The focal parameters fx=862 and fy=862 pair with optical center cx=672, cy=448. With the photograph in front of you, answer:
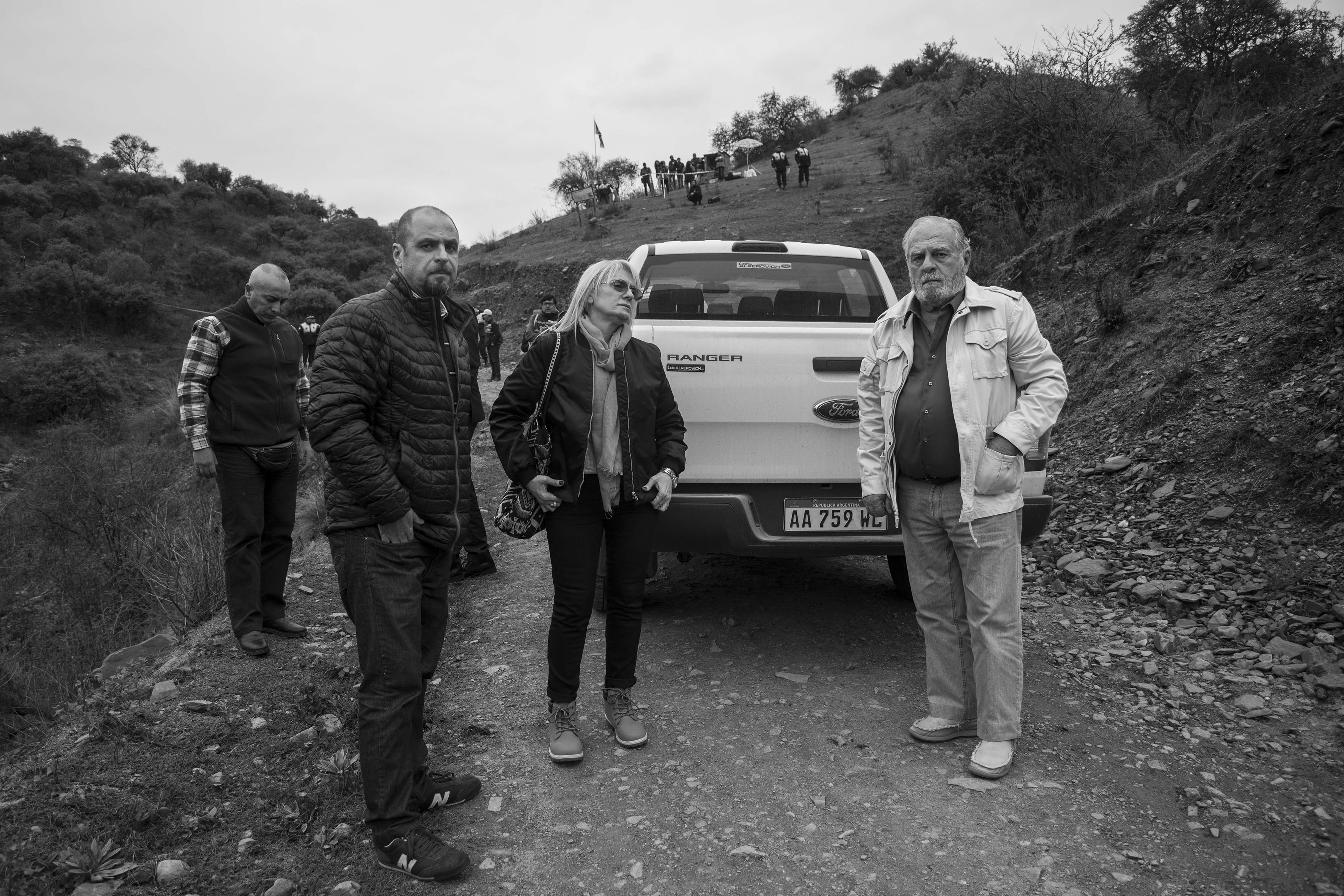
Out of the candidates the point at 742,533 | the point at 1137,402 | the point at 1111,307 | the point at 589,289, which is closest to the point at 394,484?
the point at 589,289

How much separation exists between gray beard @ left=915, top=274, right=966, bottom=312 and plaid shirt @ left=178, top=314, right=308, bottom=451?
10.0 feet

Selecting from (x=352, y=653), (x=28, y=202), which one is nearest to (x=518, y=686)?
(x=352, y=653)

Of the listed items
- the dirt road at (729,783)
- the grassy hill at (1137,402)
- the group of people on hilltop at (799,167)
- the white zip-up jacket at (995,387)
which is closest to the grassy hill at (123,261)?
the grassy hill at (1137,402)

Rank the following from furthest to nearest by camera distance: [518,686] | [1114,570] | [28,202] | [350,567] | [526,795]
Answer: [28,202] < [1114,570] < [518,686] < [526,795] < [350,567]

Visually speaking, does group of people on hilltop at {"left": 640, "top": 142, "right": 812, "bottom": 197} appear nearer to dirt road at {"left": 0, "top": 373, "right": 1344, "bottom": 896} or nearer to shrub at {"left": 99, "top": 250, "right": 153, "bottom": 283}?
shrub at {"left": 99, "top": 250, "right": 153, "bottom": 283}

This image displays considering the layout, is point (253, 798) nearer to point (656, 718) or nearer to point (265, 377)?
point (656, 718)

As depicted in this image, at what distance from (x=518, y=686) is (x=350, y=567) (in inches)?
66.9

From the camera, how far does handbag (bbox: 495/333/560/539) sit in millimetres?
3205

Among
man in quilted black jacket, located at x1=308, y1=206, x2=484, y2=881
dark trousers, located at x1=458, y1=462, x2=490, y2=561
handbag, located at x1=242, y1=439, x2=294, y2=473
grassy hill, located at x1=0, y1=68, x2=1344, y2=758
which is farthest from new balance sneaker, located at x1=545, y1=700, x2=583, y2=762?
grassy hill, located at x1=0, y1=68, x2=1344, y2=758

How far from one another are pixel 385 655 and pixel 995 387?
2.33 metres

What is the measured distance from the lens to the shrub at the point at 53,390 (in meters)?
26.6

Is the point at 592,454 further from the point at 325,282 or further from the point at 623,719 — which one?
the point at 325,282

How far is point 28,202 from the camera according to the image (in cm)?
4850

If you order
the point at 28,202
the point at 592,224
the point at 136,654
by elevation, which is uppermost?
the point at 28,202
